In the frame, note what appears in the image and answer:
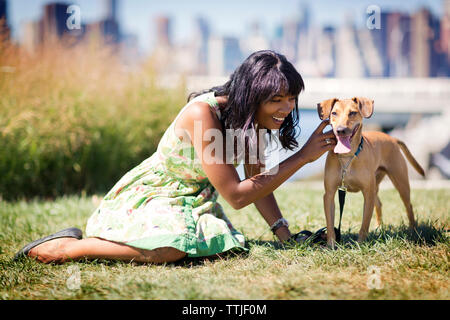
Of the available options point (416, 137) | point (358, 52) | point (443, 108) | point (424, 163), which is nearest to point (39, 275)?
point (424, 163)

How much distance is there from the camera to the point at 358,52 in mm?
34406

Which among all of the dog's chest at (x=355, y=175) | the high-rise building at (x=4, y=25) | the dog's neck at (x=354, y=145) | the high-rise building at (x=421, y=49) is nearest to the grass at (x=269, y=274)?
the dog's chest at (x=355, y=175)

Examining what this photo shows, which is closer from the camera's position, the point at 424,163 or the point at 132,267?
the point at 132,267

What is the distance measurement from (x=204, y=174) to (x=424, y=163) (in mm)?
8386

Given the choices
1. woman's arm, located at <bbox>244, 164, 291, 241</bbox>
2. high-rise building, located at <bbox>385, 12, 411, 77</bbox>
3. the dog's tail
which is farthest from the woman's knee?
high-rise building, located at <bbox>385, 12, 411, 77</bbox>

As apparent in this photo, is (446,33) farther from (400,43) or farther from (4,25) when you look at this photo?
(4,25)

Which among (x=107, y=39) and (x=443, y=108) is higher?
(x=107, y=39)

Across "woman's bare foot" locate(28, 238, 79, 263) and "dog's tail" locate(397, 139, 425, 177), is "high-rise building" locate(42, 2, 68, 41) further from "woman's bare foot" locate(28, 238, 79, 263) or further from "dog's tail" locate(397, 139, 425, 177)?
"dog's tail" locate(397, 139, 425, 177)

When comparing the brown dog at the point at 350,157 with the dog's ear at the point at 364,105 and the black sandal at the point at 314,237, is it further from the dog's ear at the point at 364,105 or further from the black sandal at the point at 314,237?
the black sandal at the point at 314,237

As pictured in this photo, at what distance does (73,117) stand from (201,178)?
3.25 m

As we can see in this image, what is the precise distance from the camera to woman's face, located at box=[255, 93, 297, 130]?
99.9 inches

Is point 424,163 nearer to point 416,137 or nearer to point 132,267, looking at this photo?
point 416,137

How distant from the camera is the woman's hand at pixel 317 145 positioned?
254cm
